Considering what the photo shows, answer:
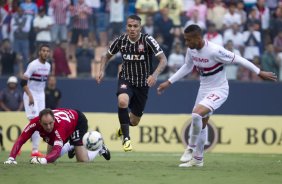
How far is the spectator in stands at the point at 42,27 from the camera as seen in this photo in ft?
81.4

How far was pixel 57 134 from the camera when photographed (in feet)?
45.2

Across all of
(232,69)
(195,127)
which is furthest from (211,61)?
(232,69)

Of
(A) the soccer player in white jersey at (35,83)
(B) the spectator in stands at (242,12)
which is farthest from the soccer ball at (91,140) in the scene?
(B) the spectator in stands at (242,12)

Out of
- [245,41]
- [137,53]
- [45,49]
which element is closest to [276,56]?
[245,41]

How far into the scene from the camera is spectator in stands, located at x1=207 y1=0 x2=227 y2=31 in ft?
83.5

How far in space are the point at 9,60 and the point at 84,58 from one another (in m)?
2.13

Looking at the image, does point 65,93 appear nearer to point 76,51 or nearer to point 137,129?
Result: point 76,51

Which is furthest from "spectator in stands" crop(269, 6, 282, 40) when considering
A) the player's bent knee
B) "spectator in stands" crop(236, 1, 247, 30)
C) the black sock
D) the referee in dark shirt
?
the player's bent knee

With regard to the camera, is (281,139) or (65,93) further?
(65,93)

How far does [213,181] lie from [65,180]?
1.97 m

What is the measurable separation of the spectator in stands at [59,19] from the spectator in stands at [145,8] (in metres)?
2.14

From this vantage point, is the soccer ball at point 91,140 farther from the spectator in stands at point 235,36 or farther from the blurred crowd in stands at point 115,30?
the spectator in stands at point 235,36

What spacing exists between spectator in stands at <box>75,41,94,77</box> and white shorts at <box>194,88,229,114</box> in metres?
11.2

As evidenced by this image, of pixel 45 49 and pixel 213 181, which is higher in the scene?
pixel 45 49
